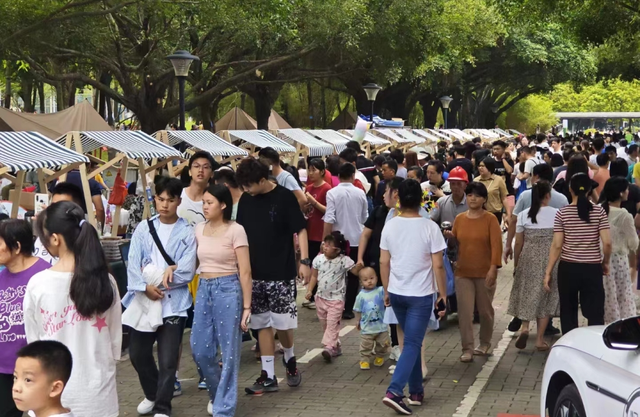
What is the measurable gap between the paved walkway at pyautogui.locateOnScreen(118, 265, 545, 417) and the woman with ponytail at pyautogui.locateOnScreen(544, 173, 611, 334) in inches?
28.5

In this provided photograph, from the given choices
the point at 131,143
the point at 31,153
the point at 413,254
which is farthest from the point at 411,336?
the point at 131,143

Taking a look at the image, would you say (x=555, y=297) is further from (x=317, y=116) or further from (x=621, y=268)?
(x=317, y=116)

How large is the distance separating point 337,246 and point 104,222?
4075mm

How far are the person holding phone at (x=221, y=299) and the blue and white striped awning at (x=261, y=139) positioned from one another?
10357mm

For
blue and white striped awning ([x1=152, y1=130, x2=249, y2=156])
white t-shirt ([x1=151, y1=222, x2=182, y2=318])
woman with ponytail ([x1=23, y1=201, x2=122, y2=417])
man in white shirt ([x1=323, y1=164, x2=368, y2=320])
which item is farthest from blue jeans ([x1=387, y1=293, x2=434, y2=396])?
blue and white striped awning ([x1=152, y1=130, x2=249, y2=156])

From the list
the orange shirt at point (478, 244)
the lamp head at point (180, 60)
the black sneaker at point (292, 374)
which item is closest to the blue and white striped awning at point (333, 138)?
the lamp head at point (180, 60)

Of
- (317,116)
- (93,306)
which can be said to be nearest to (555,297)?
(93,306)

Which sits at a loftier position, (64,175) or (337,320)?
(64,175)

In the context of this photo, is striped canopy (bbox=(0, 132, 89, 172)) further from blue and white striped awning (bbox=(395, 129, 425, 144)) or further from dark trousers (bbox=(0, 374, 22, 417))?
blue and white striped awning (bbox=(395, 129, 425, 144))

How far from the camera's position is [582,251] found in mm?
8047

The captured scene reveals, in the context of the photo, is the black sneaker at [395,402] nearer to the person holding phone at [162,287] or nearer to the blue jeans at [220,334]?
the blue jeans at [220,334]

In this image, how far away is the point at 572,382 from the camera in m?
5.41

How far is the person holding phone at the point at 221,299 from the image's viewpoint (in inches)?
262

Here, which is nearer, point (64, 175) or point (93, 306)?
point (93, 306)
